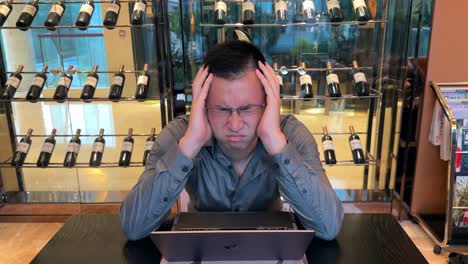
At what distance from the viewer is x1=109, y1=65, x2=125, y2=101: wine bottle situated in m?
2.60

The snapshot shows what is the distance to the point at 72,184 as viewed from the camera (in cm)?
315

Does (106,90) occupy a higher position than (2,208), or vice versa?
(106,90)

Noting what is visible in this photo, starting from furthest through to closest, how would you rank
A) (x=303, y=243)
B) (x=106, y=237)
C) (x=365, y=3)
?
(x=365, y=3) < (x=106, y=237) < (x=303, y=243)

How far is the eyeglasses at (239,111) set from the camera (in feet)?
4.16

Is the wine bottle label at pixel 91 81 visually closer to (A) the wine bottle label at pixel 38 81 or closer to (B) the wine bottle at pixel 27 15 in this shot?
(A) the wine bottle label at pixel 38 81

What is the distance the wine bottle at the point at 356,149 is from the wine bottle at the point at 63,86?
6.25 feet

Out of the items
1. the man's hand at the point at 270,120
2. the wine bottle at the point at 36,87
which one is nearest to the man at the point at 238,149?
the man's hand at the point at 270,120

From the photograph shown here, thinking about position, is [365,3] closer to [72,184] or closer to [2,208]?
[72,184]

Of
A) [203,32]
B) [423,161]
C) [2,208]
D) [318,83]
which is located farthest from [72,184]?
[423,161]

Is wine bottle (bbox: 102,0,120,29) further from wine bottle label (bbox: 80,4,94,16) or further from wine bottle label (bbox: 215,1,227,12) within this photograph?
wine bottle label (bbox: 215,1,227,12)

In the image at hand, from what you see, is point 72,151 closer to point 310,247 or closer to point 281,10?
point 281,10

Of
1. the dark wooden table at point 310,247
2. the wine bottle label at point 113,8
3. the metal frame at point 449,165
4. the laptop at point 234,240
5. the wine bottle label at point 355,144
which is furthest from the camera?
the wine bottle label at point 355,144

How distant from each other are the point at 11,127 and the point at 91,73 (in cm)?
Answer: 80

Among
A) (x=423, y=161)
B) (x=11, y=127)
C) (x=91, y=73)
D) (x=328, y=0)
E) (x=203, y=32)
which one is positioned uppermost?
(x=328, y=0)
